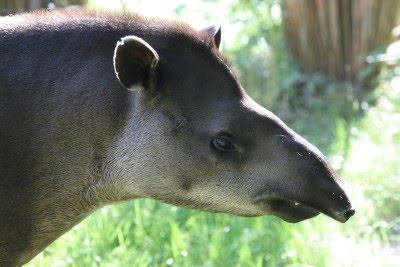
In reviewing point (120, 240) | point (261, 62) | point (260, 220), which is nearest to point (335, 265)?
point (260, 220)

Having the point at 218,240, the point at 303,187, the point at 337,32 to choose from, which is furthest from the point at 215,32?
the point at 337,32

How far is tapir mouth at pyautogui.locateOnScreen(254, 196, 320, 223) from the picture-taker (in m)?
3.85

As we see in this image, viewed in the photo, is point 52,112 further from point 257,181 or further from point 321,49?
point 321,49

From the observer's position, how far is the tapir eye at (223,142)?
3908mm

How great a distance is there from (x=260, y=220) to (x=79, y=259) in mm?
1200

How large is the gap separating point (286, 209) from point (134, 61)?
847 millimetres

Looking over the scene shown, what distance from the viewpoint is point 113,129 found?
13.1 feet

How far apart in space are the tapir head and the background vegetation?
4.02 feet

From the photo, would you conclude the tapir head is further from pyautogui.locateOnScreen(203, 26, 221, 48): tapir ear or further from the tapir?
pyautogui.locateOnScreen(203, 26, 221, 48): tapir ear

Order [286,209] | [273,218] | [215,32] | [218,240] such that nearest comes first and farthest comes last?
[286,209] → [215,32] → [218,240] → [273,218]

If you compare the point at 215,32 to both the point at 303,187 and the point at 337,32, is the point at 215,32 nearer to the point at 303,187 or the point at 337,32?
the point at 303,187

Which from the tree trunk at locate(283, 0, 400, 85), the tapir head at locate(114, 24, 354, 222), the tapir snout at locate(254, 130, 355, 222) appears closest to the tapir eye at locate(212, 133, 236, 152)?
the tapir head at locate(114, 24, 354, 222)

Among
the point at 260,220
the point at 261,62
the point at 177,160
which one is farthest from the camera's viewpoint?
the point at 261,62

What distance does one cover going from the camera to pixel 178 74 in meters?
3.96
